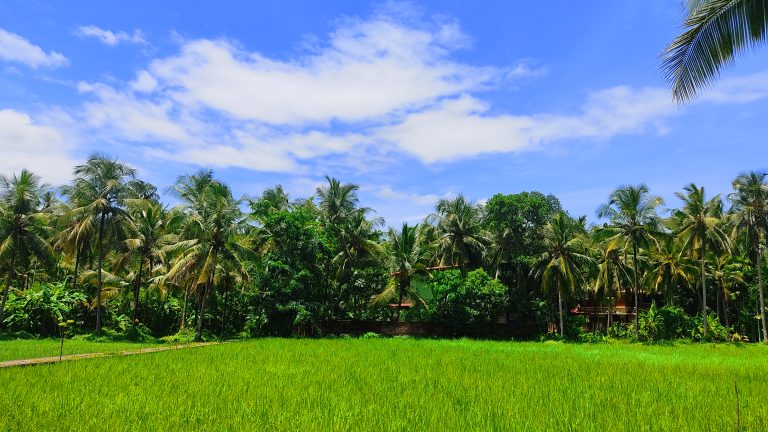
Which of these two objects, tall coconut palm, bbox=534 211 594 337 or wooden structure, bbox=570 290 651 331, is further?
wooden structure, bbox=570 290 651 331

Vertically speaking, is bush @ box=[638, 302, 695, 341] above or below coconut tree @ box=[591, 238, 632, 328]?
below

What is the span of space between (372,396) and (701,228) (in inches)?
978

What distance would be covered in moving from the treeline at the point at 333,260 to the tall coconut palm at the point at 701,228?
0.07 metres

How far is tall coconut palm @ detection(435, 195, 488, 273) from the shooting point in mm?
29422

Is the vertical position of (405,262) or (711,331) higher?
(405,262)

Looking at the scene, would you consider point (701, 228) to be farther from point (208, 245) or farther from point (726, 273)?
point (208, 245)

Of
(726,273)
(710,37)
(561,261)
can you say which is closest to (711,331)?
(726,273)

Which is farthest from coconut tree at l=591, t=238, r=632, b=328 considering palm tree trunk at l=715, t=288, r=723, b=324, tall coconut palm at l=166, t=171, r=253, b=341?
tall coconut palm at l=166, t=171, r=253, b=341

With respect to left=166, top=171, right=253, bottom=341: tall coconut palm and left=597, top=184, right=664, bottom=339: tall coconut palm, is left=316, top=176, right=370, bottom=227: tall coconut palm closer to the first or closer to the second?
left=166, top=171, right=253, bottom=341: tall coconut palm

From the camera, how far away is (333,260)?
26.4m

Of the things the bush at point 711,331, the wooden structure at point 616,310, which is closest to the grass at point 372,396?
the bush at point 711,331

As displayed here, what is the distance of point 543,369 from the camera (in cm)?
1170

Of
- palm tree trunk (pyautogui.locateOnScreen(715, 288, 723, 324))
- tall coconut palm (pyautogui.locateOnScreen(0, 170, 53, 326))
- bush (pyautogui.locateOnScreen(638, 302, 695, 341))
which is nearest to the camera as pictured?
tall coconut palm (pyautogui.locateOnScreen(0, 170, 53, 326))

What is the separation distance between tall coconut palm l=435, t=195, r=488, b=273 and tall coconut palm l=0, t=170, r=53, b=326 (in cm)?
2053
